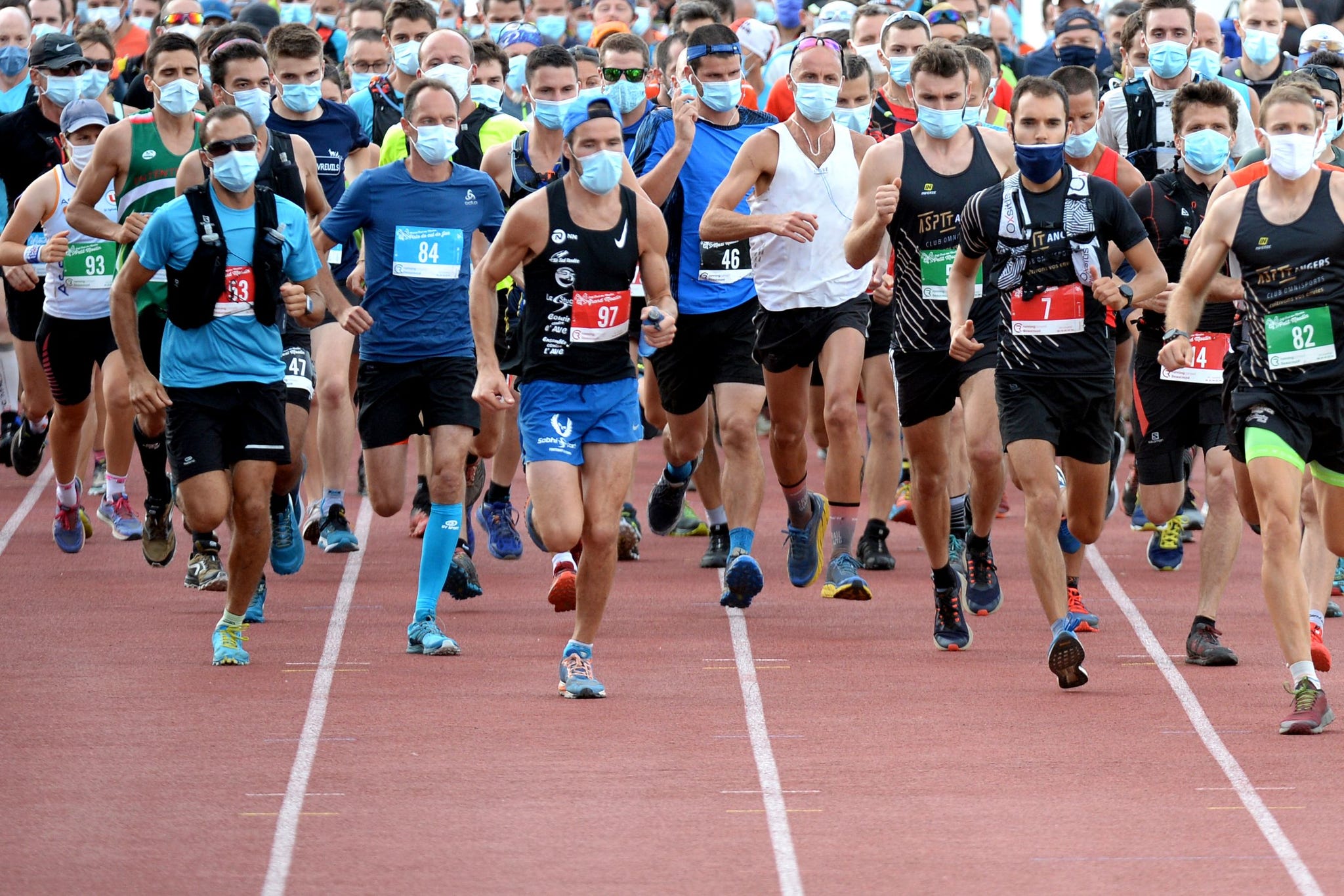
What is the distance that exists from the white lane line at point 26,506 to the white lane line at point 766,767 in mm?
4156

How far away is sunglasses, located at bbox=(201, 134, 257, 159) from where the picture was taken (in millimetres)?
8508

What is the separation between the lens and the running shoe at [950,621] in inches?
360

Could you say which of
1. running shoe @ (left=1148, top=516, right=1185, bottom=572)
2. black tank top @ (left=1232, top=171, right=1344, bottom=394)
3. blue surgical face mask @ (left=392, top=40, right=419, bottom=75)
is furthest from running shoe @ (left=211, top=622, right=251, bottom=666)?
blue surgical face mask @ (left=392, top=40, right=419, bottom=75)

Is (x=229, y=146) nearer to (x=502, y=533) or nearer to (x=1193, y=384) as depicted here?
(x=502, y=533)

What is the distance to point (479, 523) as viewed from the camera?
12773mm

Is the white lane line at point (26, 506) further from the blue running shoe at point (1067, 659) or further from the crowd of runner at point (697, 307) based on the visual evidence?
the blue running shoe at point (1067, 659)

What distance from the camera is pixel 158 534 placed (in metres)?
10.6

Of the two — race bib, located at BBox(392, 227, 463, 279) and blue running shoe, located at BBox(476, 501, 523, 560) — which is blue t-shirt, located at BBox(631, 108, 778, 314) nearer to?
race bib, located at BBox(392, 227, 463, 279)

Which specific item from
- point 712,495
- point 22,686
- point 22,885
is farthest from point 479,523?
point 22,885

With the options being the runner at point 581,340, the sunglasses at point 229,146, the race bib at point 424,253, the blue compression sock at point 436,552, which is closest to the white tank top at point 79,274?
the race bib at point 424,253

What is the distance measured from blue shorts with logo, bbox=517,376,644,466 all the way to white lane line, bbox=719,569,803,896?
1048 mm

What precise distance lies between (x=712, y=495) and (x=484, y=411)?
127 centimetres

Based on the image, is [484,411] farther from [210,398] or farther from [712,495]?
[210,398]

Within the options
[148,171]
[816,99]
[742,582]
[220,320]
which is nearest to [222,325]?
[220,320]
